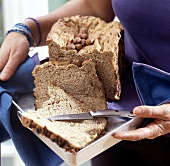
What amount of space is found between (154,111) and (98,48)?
22cm

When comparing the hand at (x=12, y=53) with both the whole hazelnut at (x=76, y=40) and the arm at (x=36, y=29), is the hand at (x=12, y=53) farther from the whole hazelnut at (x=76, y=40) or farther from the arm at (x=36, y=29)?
the whole hazelnut at (x=76, y=40)

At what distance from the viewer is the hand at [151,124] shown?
0.78 m

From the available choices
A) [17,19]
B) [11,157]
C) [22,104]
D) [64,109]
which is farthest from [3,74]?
[11,157]

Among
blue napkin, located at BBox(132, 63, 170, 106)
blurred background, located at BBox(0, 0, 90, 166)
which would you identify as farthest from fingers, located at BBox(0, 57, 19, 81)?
blurred background, located at BBox(0, 0, 90, 166)

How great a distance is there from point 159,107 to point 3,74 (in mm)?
395

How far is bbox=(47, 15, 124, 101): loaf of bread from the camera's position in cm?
95

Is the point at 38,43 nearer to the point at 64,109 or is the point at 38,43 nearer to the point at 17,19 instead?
the point at 64,109

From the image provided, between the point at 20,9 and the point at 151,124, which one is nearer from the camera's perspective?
the point at 151,124

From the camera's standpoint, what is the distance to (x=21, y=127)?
930 mm

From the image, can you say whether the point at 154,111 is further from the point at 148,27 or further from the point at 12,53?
the point at 12,53

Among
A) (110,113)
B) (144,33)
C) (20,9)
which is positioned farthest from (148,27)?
(20,9)

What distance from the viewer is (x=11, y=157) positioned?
1894 mm

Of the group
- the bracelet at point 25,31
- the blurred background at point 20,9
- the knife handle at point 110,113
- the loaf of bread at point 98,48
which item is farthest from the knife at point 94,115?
the blurred background at point 20,9

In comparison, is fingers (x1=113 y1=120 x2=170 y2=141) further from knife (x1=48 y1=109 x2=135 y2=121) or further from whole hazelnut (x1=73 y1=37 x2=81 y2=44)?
whole hazelnut (x1=73 y1=37 x2=81 y2=44)
